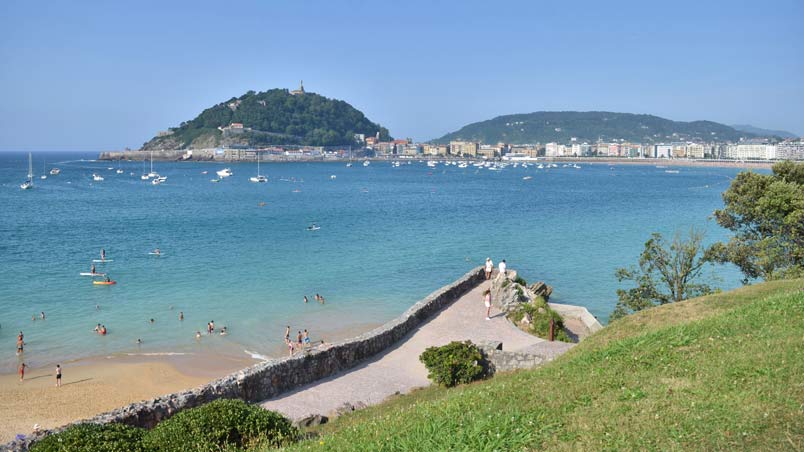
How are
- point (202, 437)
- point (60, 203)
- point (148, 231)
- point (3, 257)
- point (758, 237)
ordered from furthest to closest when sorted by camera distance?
point (60, 203) < point (148, 231) < point (3, 257) < point (758, 237) < point (202, 437)

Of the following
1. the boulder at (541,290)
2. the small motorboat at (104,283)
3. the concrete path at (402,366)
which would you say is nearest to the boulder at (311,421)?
the concrete path at (402,366)

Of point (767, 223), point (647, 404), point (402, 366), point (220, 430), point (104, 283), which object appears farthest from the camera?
point (104, 283)

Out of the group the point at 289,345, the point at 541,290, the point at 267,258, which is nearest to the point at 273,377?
the point at 289,345

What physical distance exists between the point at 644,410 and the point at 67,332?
26552 millimetres

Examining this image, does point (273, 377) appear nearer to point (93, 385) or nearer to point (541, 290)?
point (93, 385)

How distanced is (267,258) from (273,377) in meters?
28.3

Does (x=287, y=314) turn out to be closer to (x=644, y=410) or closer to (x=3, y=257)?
(x=644, y=410)

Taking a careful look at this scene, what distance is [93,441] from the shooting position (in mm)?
8469

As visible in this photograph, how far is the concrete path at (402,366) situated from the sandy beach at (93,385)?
676cm

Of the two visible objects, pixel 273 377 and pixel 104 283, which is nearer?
pixel 273 377

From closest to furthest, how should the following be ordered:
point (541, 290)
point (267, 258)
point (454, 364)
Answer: point (454, 364) < point (541, 290) < point (267, 258)

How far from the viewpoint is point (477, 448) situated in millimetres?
7277

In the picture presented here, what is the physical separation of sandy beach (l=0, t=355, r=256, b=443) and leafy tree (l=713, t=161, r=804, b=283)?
20.0 m

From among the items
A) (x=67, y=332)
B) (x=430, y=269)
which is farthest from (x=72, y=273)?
(x=430, y=269)
